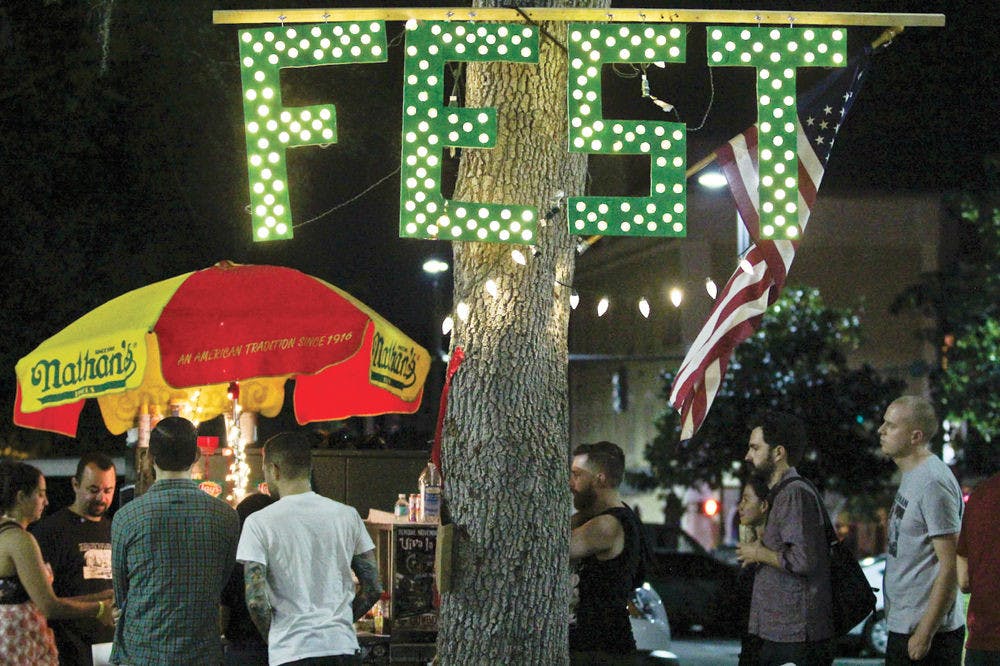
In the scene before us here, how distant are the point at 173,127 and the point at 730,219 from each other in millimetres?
25375

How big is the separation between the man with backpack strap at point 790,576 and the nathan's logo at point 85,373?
360 centimetres

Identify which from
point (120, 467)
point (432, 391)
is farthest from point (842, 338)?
point (120, 467)

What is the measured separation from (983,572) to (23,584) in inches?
177

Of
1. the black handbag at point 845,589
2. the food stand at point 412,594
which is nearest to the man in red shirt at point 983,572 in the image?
the black handbag at point 845,589

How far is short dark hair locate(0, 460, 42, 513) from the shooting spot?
6402 millimetres

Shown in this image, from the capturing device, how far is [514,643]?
5684 millimetres

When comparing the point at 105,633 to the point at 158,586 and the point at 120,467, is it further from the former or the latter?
the point at 120,467

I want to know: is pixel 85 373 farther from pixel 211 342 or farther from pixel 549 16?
pixel 549 16

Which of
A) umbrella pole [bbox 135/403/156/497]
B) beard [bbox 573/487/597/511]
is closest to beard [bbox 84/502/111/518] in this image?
umbrella pole [bbox 135/403/156/497]

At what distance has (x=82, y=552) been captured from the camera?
735 centimetres

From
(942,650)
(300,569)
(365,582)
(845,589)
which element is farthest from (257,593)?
(942,650)

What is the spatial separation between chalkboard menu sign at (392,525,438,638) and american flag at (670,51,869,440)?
1.52 meters

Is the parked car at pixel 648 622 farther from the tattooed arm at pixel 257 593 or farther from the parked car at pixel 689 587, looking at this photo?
the parked car at pixel 689 587

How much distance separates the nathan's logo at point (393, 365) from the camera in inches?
325
